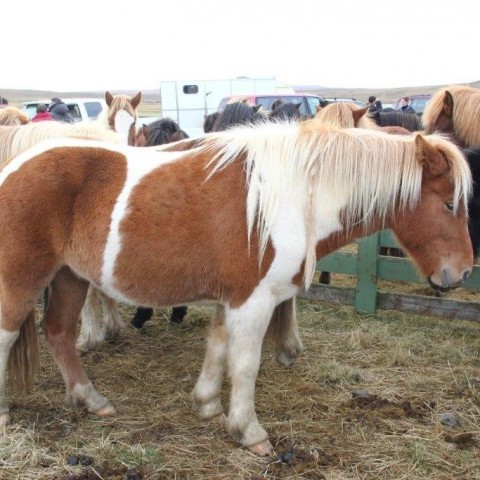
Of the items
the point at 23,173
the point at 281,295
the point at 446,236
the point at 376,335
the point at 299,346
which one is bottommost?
the point at 376,335

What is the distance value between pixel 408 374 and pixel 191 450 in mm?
1915

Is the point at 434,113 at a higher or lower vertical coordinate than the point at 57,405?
higher

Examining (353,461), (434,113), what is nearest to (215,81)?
(434,113)

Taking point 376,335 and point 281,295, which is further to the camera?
point 376,335

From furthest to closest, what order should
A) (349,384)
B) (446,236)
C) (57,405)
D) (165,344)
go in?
(165,344)
(349,384)
(57,405)
(446,236)

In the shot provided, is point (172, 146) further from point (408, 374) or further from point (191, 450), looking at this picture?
point (408, 374)

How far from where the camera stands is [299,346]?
422 centimetres

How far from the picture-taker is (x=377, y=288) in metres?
5.50

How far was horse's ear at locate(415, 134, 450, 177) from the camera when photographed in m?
2.95

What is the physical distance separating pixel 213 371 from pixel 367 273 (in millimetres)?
2529

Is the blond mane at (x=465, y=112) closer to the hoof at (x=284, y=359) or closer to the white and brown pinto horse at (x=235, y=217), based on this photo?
the white and brown pinto horse at (x=235, y=217)

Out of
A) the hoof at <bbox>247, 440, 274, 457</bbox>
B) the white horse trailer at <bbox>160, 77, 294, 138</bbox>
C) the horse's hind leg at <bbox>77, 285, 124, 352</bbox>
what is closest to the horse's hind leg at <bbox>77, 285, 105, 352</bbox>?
the horse's hind leg at <bbox>77, 285, 124, 352</bbox>

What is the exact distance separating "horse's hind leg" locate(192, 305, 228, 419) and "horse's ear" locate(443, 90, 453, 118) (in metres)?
3.35

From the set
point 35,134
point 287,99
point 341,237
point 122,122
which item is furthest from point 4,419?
point 287,99
